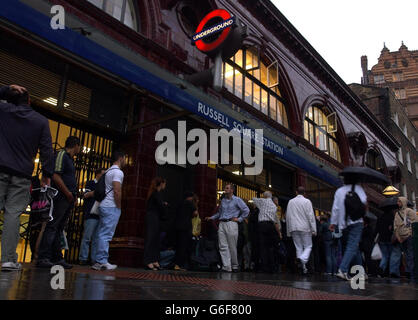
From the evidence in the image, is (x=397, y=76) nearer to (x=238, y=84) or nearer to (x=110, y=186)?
(x=238, y=84)

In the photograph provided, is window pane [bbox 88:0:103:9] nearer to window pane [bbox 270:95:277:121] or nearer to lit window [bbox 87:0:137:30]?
lit window [bbox 87:0:137:30]

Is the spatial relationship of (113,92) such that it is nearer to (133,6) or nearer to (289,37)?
(133,6)

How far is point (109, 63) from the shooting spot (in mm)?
6090

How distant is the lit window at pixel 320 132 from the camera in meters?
16.5

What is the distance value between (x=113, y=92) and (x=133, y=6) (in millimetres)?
2652

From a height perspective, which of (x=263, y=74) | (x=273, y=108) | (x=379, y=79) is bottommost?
(x=273, y=108)

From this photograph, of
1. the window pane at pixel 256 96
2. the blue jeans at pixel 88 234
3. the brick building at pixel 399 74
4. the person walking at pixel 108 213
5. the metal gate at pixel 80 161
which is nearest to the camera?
the person walking at pixel 108 213

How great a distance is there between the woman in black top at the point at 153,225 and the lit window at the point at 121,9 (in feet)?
15.8

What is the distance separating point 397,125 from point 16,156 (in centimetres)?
3090

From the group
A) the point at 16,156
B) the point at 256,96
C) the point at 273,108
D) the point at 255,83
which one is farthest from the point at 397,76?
the point at 16,156

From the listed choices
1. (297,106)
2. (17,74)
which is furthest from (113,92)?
(297,106)

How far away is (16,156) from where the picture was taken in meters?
3.53

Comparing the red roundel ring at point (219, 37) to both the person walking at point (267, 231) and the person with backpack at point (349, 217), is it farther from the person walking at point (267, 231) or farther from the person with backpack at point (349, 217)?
the person with backpack at point (349, 217)

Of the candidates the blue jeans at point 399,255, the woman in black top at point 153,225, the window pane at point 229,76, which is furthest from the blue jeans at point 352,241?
the window pane at point 229,76
